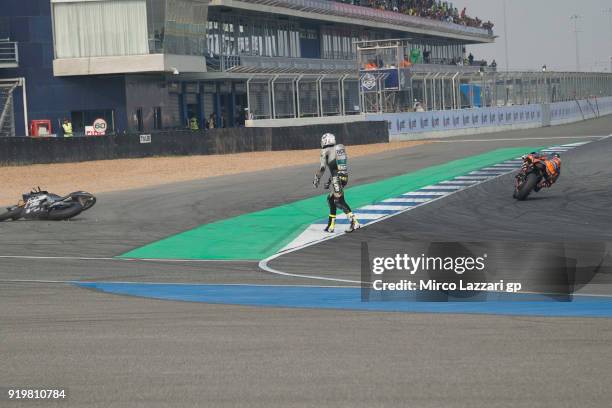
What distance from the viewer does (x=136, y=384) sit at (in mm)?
6441

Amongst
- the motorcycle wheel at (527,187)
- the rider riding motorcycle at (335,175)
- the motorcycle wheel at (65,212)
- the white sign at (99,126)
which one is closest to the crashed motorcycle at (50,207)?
the motorcycle wheel at (65,212)

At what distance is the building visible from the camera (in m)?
45.9

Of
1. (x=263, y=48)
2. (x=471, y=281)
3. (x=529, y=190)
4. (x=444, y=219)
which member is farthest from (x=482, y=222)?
(x=263, y=48)

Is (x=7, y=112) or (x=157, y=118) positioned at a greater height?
(x=7, y=112)

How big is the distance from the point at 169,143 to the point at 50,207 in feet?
48.7

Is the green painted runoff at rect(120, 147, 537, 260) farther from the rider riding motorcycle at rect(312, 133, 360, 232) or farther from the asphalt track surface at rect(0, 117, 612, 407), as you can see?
the asphalt track surface at rect(0, 117, 612, 407)

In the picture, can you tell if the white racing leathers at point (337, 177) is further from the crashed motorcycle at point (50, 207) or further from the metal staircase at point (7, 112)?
the metal staircase at point (7, 112)

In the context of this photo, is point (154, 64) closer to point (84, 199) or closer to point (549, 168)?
point (84, 199)

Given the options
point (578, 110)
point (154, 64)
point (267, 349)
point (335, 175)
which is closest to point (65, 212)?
point (335, 175)

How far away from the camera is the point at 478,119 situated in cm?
5359

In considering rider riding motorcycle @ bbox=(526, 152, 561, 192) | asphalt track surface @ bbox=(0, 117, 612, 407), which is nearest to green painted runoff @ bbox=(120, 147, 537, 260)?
asphalt track surface @ bbox=(0, 117, 612, 407)

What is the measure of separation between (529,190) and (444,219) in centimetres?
286

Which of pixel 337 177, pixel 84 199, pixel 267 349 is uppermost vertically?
pixel 337 177

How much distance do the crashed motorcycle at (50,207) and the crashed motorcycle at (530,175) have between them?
819cm
